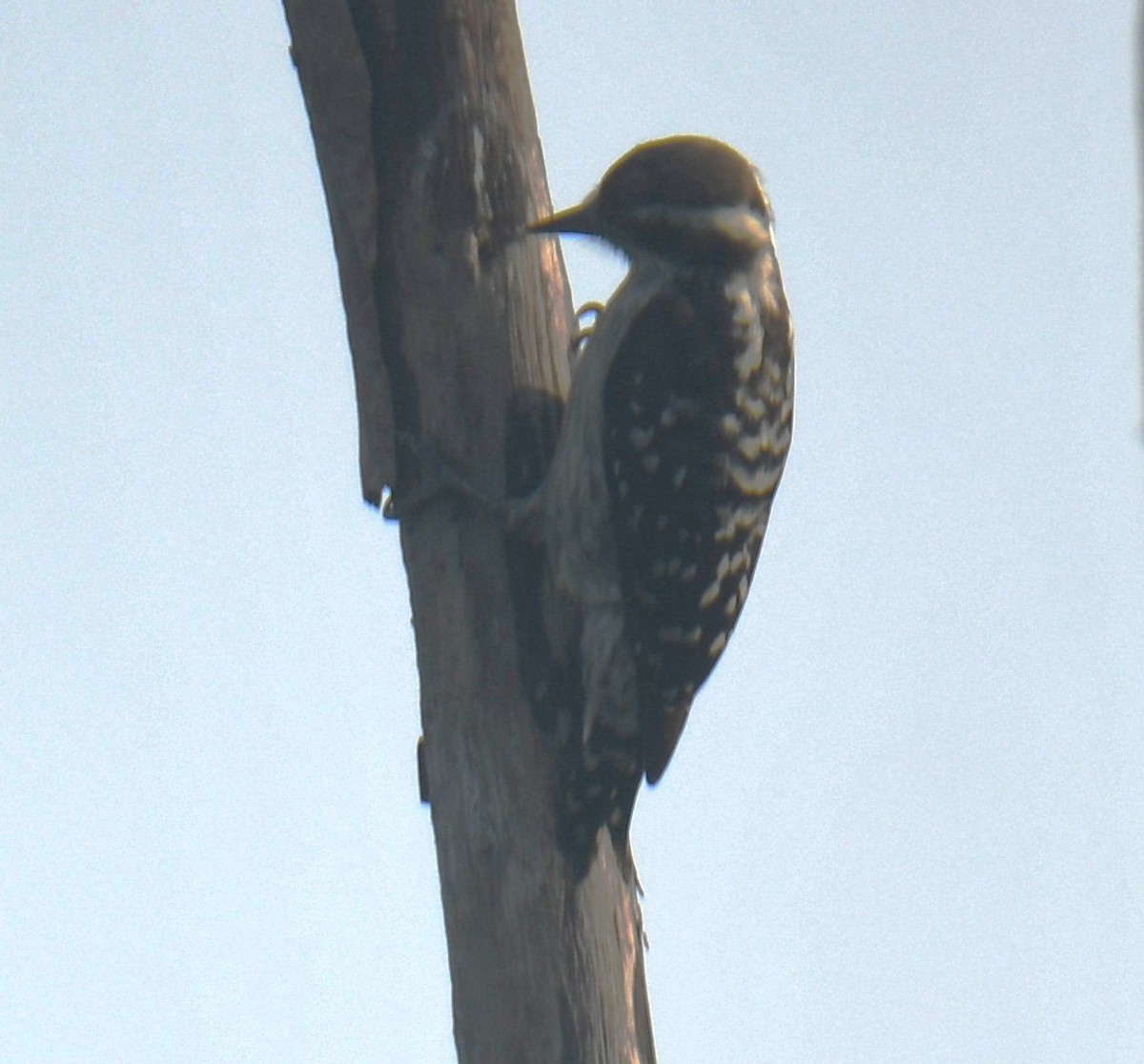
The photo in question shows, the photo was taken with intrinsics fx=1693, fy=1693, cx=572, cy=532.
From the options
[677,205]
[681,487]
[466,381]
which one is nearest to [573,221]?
[677,205]

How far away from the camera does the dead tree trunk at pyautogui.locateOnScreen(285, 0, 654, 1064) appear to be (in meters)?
3.45

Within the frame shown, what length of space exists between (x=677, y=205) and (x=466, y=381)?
879 millimetres

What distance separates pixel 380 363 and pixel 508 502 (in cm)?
43

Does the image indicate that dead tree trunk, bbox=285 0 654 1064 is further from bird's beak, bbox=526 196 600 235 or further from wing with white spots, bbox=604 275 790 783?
wing with white spots, bbox=604 275 790 783

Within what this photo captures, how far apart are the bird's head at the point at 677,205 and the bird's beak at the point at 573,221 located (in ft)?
0.04

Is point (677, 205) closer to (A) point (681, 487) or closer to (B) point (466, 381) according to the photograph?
(A) point (681, 487)

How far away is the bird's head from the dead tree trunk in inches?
13.8

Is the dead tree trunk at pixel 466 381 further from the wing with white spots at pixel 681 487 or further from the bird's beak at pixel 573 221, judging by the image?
the wing with white spots at pixel 681 487

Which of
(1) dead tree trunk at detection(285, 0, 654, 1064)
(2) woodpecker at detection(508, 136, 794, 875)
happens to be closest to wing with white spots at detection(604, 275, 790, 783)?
(2) woodpecker at detection(508, 136, 794, 875)

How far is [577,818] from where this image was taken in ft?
11.6

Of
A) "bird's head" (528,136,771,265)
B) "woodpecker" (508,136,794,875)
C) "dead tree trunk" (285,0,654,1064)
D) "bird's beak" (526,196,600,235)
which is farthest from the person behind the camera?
"bird's head" (528,136,771,265)

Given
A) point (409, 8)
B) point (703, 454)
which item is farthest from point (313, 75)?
point (703, 454)

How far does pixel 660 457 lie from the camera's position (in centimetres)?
407

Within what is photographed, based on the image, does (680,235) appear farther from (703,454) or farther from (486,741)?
(486,741)
